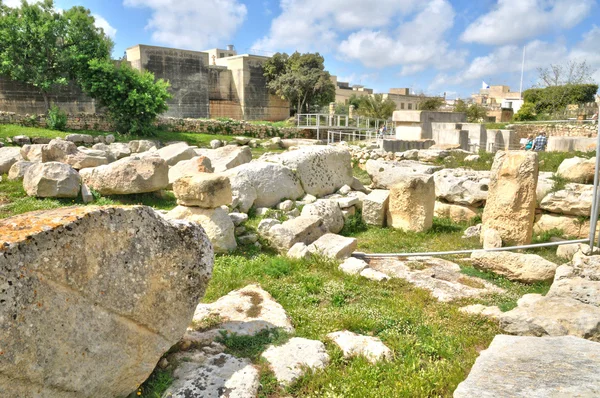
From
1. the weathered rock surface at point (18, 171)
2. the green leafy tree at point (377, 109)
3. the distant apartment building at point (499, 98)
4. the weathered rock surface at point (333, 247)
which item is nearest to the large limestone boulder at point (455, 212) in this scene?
the weathered rock surface at point (333, 247)

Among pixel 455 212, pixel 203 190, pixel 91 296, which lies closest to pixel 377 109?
pixel 455 212

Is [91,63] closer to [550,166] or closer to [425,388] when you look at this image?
[550,166]

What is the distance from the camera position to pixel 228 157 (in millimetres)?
12383

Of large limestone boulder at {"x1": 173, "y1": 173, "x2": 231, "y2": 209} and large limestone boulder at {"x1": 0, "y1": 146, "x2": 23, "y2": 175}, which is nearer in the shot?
large limestone boulder at {"x1": 173, "y1": 173, "x2": 231, "y2": 209}

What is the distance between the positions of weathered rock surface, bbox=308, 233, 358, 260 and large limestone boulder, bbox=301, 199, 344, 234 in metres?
1.08

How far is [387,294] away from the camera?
18.2ft

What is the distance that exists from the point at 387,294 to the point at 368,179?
27.7ft

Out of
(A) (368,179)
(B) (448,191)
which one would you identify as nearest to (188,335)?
(B) (448,191)

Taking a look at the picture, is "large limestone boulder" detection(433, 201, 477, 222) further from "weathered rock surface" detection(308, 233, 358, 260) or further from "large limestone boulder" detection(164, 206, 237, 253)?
"large limestone boulder" detection(164, 206, 237, 253)

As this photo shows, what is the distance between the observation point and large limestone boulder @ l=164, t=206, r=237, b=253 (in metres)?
6.95

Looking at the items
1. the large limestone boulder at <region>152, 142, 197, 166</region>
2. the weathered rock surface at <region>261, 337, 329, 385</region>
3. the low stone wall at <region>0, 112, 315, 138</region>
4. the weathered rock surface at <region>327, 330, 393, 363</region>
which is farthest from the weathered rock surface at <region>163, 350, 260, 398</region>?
the low stone wall at <region>0, 112, 315, 138</region>

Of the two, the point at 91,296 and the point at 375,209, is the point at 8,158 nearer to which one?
the point at 375,209

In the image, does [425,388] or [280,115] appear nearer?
[425,388]

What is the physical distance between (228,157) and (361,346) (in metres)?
9.03
